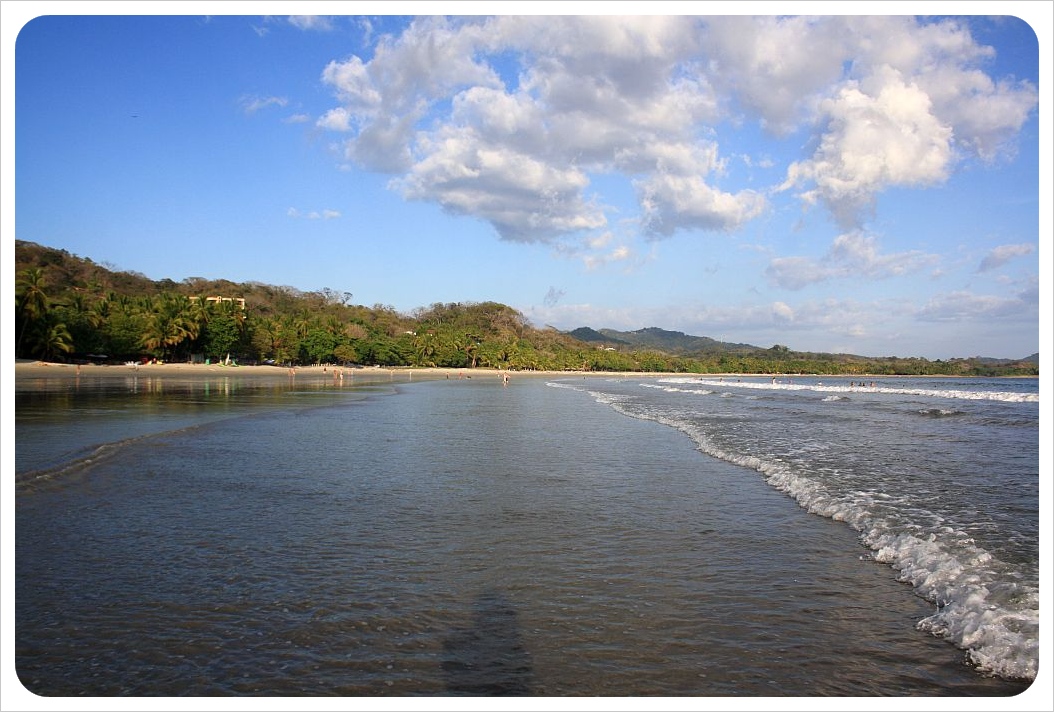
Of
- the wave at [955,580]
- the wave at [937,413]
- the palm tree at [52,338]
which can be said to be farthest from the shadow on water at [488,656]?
the palm tree at [52,338]

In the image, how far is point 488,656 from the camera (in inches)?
164

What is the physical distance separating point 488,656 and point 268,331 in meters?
89.6

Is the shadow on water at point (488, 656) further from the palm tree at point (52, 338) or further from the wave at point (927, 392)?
the palm tree at point (52, 338)

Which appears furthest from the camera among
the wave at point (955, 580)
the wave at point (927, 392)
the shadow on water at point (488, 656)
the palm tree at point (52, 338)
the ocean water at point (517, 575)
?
the palm tree at point (52, 338)

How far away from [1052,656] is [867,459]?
10227 millimetres

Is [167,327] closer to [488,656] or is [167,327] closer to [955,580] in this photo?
[488,656]

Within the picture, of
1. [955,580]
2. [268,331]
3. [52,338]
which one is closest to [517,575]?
[955,580]

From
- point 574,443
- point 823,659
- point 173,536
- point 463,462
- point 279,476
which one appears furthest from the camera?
point 574,443

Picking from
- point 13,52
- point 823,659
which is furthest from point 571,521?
point 13,52

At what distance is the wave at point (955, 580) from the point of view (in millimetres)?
4457

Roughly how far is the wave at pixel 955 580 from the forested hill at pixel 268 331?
63414 millimetres

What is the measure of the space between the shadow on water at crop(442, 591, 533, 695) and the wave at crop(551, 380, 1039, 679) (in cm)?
322

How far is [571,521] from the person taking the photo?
760 centimetres

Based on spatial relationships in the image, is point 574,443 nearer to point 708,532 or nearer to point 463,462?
point 463,462
